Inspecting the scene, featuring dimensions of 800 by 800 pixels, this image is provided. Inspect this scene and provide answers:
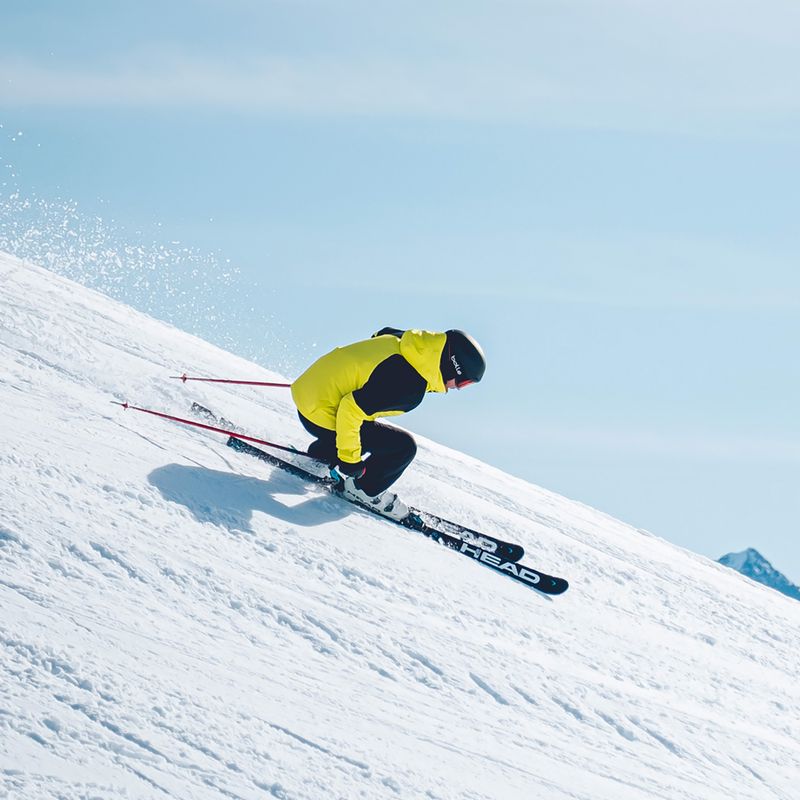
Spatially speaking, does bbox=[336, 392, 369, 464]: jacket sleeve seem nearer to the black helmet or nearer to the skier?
the skier

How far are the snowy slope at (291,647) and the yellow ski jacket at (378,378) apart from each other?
576 millimetres

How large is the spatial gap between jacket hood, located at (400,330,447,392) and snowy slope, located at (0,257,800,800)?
3.35 feet

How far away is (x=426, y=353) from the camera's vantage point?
19.5 feet

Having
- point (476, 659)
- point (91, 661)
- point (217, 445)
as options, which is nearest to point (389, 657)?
point (476, 659)

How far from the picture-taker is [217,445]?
6535 mm

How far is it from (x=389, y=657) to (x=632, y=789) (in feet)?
3.78

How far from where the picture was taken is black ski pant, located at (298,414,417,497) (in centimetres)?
642

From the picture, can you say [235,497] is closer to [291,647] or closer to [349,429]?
[349,429]

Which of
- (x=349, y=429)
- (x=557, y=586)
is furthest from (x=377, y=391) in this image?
(x=557, y=586)

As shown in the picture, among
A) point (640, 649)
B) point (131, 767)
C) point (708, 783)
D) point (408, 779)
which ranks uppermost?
point (640, 649)

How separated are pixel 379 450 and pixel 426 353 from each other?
2.81ft

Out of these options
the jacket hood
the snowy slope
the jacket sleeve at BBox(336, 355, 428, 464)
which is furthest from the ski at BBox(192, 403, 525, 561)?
the jacket hood

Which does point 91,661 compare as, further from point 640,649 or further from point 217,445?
point 640,649

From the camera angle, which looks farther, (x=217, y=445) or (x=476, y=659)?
(x=217, y=445)
